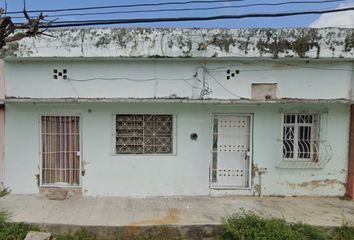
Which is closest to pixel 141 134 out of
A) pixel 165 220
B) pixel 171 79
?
pixel 171 79

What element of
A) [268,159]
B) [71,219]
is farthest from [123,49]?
[268,159]

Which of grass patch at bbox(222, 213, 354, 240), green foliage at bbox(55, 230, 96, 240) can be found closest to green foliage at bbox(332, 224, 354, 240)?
grass patch at bbox(222, 213, 354, 240)

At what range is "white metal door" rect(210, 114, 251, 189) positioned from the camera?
7086 millimetres

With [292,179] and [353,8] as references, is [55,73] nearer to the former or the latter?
[292,179]

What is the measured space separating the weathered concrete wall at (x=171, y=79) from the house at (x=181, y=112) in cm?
2

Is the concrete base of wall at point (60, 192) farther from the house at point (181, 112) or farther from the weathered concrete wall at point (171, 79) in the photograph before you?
the weathered concrete wall at point (171, 79)

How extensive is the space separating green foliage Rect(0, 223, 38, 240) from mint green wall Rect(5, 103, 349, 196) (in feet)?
5.62

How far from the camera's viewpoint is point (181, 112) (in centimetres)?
695

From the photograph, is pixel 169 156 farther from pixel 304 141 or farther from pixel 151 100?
pixel 304 141

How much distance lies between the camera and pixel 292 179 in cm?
700

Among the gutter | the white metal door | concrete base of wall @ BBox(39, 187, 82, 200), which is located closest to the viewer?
the gutter

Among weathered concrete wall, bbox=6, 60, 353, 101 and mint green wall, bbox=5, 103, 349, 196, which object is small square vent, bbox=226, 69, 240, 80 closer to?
weathered concrete wall, bbox=6, 60, 353, 101

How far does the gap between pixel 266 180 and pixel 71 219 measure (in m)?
4.51

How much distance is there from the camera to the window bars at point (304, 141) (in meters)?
7.01
